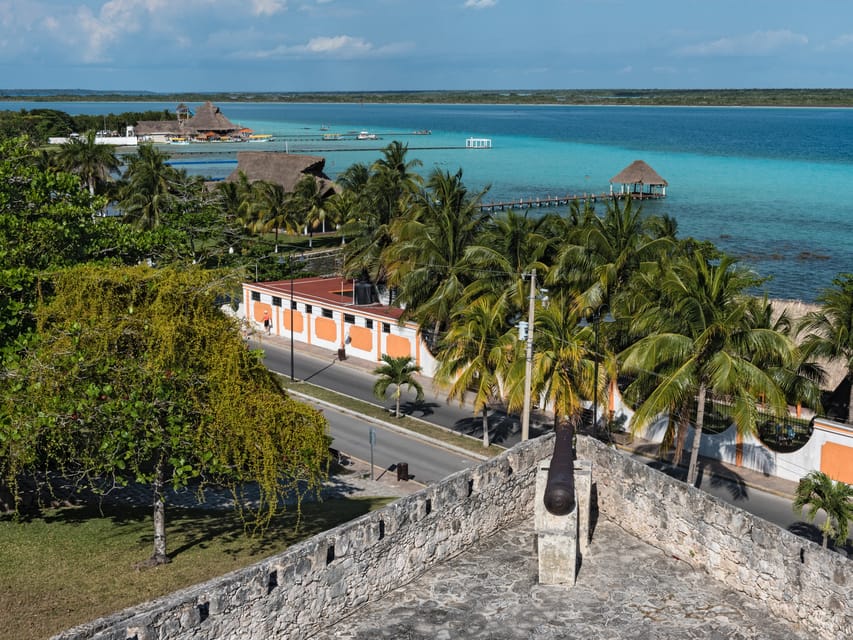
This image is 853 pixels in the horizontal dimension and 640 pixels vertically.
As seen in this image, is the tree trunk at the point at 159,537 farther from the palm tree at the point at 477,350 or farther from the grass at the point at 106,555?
the palm tree at the point at 477,350

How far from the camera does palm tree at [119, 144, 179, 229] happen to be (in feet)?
211

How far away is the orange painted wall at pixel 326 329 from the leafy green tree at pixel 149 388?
30.0 meters

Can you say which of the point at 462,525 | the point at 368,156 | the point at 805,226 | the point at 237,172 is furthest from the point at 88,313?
the point at 368,156

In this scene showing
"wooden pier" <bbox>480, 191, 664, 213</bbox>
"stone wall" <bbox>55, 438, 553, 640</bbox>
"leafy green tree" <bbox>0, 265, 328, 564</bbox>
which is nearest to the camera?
"stone wall" <bbox>55, 438, 553, 640</bbox>

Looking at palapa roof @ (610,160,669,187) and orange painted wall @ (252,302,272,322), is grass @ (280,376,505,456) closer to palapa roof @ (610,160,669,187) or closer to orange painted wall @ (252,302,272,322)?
orange painted wall @ (252,302,272,322)

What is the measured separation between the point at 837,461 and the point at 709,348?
8.23 m

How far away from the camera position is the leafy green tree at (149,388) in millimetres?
20562

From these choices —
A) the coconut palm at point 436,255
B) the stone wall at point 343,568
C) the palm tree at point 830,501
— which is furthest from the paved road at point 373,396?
the stone wall at point 343,568

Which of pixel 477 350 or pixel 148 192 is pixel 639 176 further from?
pixel 477 350

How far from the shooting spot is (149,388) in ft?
68.5

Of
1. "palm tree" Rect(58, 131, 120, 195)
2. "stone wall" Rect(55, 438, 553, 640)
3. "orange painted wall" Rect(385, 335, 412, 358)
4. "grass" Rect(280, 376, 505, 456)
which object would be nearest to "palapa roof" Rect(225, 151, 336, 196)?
"palm tree" Rect(58, 131, 120, 195)

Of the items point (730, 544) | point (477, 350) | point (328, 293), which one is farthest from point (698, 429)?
point (328, 293)

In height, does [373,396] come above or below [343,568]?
below

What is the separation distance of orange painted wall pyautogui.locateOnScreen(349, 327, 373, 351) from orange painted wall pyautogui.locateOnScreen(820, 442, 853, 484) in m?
24.8
